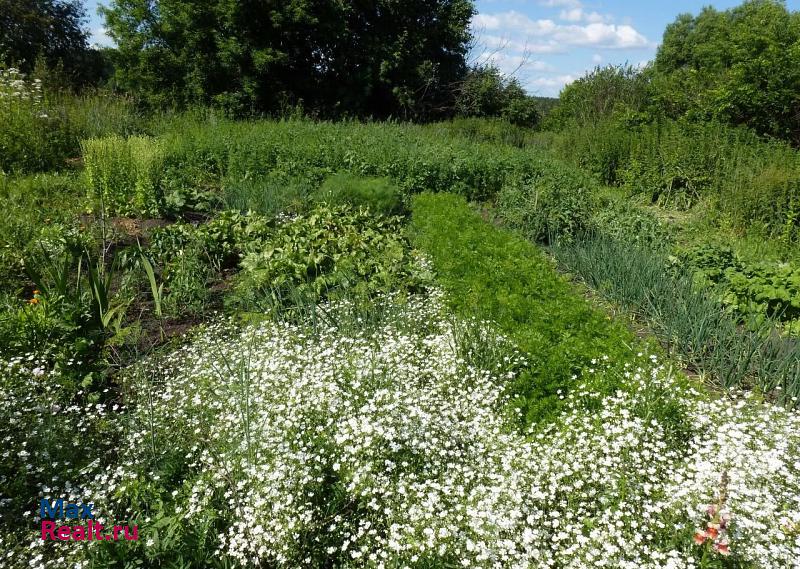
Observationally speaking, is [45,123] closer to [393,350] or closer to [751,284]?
[393,350]

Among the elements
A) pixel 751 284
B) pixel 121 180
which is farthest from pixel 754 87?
pixel 121 180

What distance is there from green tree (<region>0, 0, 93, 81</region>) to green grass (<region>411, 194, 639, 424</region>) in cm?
2291

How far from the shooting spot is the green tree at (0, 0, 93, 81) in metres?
24.2

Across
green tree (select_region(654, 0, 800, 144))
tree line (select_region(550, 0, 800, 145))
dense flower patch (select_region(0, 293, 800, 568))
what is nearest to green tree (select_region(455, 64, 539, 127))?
tree line (select_region(550, 0, 800, 145))

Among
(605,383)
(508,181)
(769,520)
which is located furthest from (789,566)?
(508,181)

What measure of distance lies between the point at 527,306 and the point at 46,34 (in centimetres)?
3100

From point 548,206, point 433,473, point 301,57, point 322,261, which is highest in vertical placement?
point 301,57

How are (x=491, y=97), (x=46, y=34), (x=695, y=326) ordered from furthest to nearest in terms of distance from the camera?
1. (x=46, y=34)
2. (x=491, y=97)
3. (x=695, y=326)

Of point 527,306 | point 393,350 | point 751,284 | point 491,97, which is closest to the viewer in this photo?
point 393,350

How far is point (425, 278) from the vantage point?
19.5ft

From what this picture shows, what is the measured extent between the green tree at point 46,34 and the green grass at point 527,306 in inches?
902

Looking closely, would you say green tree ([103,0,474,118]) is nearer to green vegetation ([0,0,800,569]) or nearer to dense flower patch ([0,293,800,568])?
green vegetation ([0,0,800,569])

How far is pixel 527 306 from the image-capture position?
468 centimetres

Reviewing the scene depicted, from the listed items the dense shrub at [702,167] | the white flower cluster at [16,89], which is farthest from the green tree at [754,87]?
the white flower cluster at [16,89]
